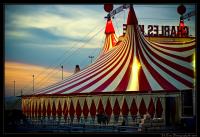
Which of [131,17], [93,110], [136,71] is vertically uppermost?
[131,17]

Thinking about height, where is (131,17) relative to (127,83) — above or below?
above

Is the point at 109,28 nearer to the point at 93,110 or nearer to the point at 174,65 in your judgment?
the point at 174,65

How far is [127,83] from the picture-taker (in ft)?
41.8

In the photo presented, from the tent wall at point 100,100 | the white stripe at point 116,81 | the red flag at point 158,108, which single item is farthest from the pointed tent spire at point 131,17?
the red flag at point 158,108

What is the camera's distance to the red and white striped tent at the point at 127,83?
40.9 feet

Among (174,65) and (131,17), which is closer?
(174,65)

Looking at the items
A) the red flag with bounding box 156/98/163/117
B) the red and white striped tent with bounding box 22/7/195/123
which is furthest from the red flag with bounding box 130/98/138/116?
the red flag with bounding box 156/98/163/117

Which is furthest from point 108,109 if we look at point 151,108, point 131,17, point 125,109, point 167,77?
point 131,17

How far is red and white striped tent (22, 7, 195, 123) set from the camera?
12.5 m

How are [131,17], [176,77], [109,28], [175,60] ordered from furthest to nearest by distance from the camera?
1. [109,28]
2. [131,17]
3. [175,60]
4. [176,77]

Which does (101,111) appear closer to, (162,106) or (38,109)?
(162,106)

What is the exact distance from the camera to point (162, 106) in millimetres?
12461

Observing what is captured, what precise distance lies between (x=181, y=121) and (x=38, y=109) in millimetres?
5878

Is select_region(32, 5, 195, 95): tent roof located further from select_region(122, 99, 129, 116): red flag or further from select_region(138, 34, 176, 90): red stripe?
select_region(122, 99, 129, 116): red flag
